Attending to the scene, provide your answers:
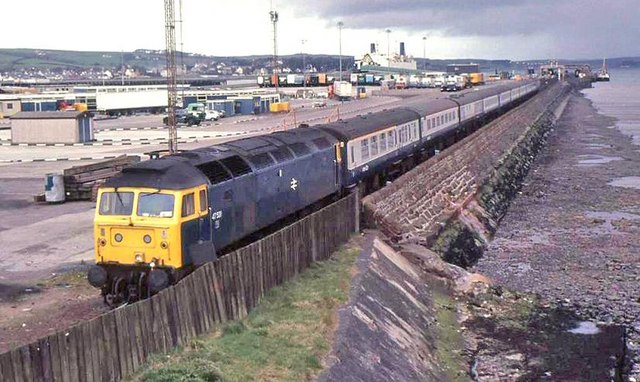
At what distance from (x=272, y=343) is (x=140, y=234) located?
414 centimetres

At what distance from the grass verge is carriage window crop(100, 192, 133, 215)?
12.3ft

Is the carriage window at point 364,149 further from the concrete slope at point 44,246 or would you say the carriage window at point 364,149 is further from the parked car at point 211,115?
the parked car at point 211,115

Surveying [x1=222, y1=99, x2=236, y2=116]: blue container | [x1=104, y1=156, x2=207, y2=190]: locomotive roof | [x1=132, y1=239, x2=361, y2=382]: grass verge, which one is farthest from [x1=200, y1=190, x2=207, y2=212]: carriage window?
[x1=222, y1=99, x2=236, y2=116]: blue container

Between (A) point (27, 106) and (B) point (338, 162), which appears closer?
(B) point (338, 162)

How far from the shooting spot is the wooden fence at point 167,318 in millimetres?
11438

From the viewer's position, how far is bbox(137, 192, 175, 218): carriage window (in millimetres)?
17891

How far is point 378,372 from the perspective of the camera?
56.6 ft

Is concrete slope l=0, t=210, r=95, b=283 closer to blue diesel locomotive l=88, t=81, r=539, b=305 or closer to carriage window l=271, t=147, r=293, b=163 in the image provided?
blue diesel locomotive l=88, t=81, r=539, b=305

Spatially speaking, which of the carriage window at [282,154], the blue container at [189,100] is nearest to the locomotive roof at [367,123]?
the carriage window at [282,154]

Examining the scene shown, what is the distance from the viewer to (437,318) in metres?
24.0

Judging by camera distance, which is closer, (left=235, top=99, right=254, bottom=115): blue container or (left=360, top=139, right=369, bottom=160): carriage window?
(left=360, top=139, right=369, bottom=160): carriage window

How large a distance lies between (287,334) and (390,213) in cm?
1577

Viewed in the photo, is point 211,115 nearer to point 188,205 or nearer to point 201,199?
point 201,199

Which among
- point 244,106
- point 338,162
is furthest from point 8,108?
point 338,162
